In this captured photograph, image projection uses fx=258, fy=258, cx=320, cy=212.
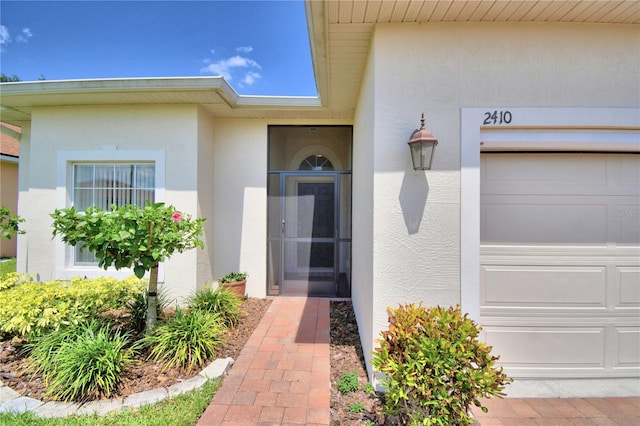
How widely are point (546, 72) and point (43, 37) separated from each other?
11.4 m

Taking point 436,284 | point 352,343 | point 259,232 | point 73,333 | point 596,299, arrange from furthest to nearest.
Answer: point 259,232 < point 352,343 < point 73,333 < point 596,299 < point 436,284

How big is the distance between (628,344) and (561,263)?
1.08 m

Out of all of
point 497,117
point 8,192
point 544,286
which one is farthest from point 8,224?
point 544,286

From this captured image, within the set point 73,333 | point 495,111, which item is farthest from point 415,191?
point 73,333

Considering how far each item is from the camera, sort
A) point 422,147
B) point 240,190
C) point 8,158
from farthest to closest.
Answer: point 8,158
point 240,190
point 422,147

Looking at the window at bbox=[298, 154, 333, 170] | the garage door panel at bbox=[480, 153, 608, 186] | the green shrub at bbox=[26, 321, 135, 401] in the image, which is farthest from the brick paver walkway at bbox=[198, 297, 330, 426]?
the window at bbox=[298, 154, 333, 170]

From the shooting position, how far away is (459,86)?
7.93 feet

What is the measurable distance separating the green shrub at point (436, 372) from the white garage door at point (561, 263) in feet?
3.35

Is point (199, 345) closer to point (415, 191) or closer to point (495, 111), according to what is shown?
point (415, 191)

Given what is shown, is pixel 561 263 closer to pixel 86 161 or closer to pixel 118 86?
pixel 118 86

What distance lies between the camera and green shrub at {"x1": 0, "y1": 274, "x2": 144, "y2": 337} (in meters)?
2.88

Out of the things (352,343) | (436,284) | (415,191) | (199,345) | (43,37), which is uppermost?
(43,37)

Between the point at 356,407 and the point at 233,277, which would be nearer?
the point at 356,407

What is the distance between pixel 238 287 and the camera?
4.77 meters
